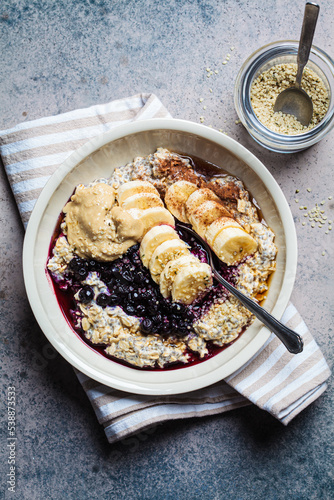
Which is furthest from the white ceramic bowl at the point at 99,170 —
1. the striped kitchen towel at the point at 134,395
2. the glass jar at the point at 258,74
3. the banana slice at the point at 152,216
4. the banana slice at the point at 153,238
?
the banana slice at the point at 153,238

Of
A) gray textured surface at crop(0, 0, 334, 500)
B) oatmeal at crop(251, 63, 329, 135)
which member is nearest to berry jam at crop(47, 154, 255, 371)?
gray textured surface at crop(0, 0, 334, 500)

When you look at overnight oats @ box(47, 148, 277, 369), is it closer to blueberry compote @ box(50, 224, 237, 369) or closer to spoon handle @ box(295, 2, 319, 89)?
blueberry compote @ box(50, 224, 237, 369)

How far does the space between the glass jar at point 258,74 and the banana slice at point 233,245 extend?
2.09ft

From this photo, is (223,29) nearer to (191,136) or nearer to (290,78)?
(290,78)

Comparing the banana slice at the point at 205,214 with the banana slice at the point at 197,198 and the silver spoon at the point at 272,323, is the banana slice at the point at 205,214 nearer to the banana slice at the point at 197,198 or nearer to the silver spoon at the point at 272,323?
the banana slice at the point at 197,198

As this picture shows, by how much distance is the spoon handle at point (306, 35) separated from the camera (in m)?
2.17

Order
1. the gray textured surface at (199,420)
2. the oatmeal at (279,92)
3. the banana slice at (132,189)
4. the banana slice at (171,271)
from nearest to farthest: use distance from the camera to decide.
Result: the banana slice at (171,271) → the banana slice at (132,189) → the oatmeal at (279,92) → the gray textured surface at (199,420)

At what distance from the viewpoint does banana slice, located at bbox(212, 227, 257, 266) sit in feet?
7.19

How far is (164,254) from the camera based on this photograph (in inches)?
86.8

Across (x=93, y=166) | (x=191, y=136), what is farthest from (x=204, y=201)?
(x=93, y=166)

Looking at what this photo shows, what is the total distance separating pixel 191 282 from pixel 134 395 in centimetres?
80

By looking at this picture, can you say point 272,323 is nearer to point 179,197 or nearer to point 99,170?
point 179,197

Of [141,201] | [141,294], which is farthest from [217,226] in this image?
[141,294]

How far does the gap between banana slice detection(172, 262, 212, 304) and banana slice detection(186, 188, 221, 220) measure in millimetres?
317
